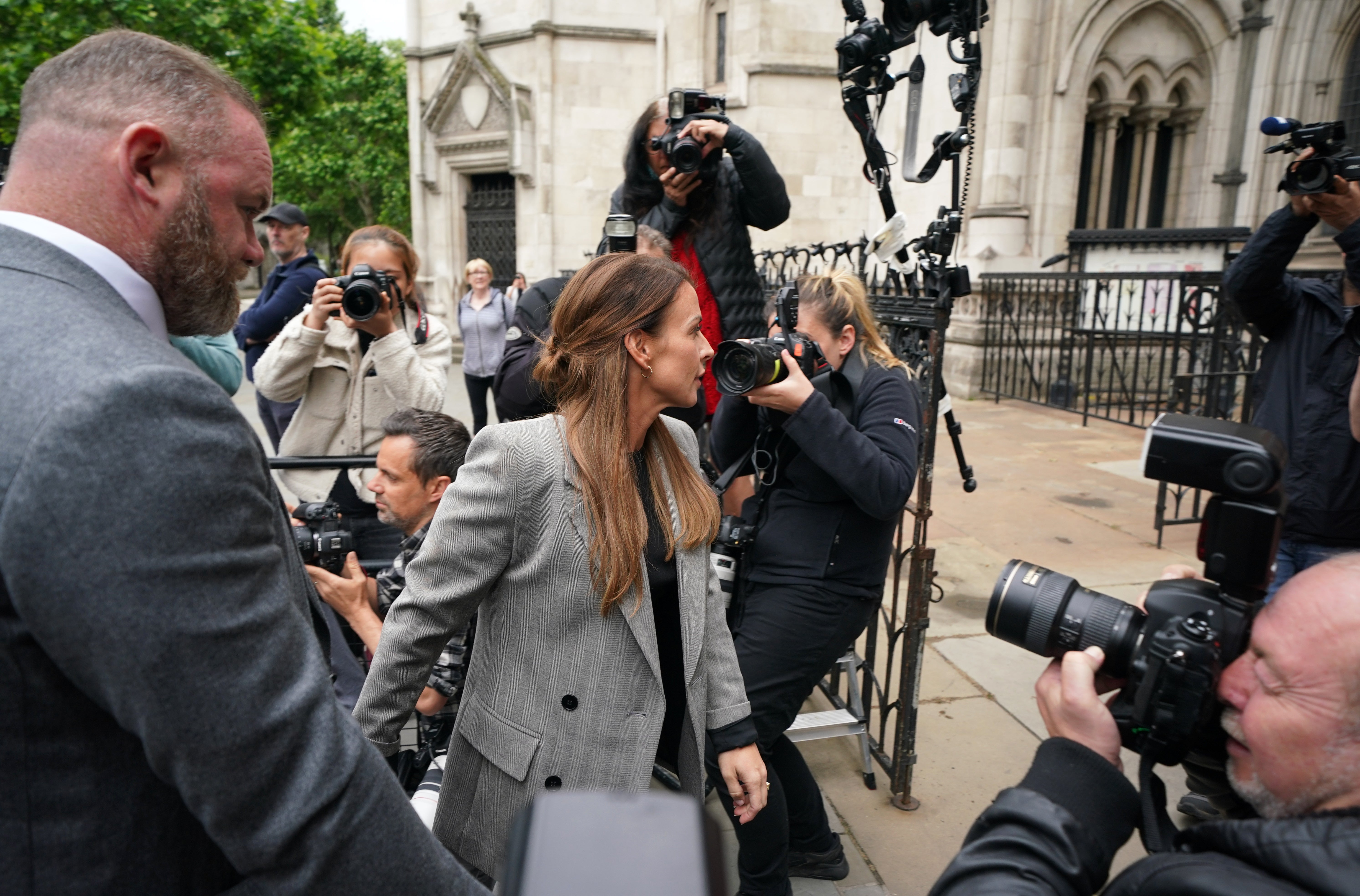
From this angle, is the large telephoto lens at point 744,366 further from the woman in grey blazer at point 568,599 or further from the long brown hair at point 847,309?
the long brown hair at point 847,309

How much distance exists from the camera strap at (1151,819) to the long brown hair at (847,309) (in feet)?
5.63

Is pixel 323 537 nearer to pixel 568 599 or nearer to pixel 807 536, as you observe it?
pixel 568 599

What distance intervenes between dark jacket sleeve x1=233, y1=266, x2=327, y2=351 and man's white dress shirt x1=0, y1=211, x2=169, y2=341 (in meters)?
3.57

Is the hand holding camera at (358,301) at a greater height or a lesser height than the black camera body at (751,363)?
greater

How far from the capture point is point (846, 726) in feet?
11.0

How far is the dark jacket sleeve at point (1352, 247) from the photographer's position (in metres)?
3.00

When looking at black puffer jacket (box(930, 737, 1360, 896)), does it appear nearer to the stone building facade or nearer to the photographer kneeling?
the photographer kneeling

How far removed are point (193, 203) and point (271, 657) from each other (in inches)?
23.7

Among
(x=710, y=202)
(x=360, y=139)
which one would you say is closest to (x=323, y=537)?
(x=710, y=202)

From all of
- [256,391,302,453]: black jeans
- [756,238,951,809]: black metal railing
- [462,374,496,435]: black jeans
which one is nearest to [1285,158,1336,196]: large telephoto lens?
[756,238,951,809]: black metal railing

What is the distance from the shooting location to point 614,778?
192cm

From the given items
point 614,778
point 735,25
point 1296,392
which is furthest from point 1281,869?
point 735,25

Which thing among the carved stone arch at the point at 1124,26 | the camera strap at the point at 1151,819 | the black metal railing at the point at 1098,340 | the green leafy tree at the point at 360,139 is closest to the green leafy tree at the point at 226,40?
the green leafy tree at the point at 360,139

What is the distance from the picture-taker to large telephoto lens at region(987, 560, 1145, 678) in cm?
147
